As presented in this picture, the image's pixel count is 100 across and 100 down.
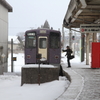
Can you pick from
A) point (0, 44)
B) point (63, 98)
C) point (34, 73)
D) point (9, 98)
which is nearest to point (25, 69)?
point (34, 73)

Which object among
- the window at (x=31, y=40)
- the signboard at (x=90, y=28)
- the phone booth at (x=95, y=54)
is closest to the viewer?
the phone booth at (x=95, y=54)

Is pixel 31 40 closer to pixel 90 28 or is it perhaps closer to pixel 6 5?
pixel 90 28

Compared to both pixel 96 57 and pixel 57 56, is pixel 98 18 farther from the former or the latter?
pixel 57 56

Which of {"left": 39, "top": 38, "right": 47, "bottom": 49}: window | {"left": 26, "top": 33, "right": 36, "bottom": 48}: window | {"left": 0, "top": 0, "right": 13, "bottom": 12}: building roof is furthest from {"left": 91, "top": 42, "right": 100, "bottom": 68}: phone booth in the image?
{"left": 0, "top": 0, "right": 13, "bottom": 12}: building roof

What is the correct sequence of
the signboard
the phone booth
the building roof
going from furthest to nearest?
the building roof < the signboard < the phone booth

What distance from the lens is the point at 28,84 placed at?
34.5 feet

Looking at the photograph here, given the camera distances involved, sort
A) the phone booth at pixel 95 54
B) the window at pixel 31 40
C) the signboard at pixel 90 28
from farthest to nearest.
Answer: the window at pixel 31 40 < the signboard at pixel 90 28 < the phone booth at pixel 95 54

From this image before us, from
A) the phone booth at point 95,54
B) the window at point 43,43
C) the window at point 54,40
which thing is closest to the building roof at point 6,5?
the window at point 43,43

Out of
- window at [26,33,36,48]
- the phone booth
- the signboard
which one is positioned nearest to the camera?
the phone booth

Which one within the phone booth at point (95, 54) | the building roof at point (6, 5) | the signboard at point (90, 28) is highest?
the building roof at point (6, 5)

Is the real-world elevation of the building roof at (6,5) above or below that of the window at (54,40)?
above

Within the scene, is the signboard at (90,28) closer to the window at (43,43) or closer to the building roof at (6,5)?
the window at (43,43)

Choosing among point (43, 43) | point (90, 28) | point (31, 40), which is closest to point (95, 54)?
point (90, 28)

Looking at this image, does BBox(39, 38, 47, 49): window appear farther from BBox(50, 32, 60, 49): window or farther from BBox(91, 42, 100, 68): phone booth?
BBox(91, 42, 100, 68): phone booth
